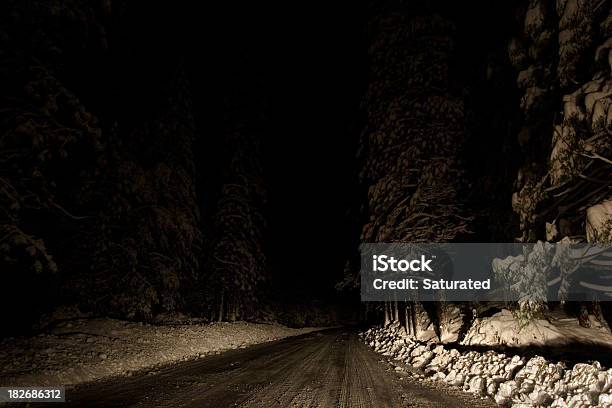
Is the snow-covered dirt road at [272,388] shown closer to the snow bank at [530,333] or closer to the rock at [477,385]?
the rock at [477,385]

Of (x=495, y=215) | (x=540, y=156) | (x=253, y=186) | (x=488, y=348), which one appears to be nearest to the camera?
(x=540, y=156)

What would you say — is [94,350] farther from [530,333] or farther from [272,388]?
[530,333]

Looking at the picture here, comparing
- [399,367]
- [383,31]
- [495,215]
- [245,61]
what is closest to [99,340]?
[399,367]

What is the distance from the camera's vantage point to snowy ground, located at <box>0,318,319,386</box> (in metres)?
8.78

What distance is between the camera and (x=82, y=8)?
773 cm

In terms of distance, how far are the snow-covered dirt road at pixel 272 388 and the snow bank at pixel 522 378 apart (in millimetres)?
417

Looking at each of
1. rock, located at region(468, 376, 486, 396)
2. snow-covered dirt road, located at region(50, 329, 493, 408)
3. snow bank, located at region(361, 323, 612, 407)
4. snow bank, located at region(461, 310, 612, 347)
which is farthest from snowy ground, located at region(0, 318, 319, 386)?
snow bank, located at region(461, 310, 612, 347)

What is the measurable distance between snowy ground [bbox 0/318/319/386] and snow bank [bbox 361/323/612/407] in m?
7.79

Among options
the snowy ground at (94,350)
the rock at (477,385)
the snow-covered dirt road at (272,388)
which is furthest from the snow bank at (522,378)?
the snowy ground at (94,350)

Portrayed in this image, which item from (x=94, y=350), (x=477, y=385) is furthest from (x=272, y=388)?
(x=94, y=350)

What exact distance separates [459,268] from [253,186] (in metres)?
17.1

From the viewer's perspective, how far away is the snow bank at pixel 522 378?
5164 millimetres


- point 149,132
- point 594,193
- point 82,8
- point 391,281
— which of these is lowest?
point 391,281

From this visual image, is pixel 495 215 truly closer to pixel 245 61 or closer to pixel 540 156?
pixel 540 156
